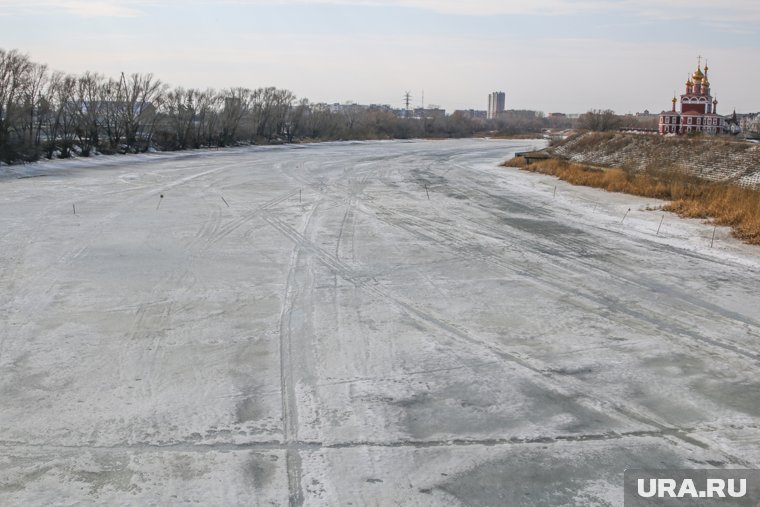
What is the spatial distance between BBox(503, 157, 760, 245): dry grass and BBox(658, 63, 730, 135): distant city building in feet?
67.2

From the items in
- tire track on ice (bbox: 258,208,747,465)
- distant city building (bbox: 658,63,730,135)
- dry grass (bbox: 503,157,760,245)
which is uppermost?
distant city building (bbox: 658,63,730,135)

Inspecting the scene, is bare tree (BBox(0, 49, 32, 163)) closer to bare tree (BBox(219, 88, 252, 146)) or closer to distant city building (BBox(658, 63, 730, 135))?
bare tree (BBox(219, 88, 252, 146))

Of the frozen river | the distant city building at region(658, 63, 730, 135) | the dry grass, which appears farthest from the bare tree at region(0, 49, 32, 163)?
the distant city building at region(658, 63, 730, 135)

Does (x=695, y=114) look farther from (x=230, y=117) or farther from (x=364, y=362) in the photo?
(x=364, y=362)

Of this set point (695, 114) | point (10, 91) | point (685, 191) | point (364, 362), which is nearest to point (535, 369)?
point (364, 362)

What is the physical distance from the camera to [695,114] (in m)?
53.8

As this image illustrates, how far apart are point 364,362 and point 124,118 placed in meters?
49.0

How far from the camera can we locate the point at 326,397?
7.28 metres

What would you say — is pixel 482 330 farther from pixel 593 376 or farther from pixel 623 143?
pixel 623 143

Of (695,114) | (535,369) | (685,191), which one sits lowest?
(535,369)

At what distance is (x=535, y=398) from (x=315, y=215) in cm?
1351

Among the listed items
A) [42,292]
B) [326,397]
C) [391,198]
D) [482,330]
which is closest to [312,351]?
[326,397]

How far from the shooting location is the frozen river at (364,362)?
5.78 meters

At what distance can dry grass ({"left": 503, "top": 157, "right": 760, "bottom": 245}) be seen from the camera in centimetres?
1944
